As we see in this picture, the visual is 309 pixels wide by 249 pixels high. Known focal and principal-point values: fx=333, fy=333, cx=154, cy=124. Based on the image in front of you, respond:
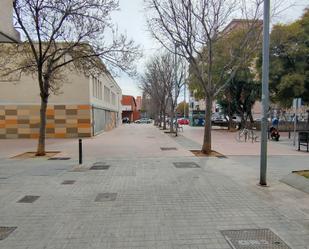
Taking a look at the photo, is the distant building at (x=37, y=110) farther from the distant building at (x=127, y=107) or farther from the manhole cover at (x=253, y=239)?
the distant building at (x=127, y=107)

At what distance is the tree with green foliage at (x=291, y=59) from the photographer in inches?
1051

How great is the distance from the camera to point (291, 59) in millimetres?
28266

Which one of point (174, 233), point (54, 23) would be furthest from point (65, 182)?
point (54, 23)

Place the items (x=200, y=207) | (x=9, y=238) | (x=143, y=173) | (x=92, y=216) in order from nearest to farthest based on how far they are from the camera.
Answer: (x=9, y=238) → (x=92, y=216) → (x=200, y=207) → (x=143, y=173)

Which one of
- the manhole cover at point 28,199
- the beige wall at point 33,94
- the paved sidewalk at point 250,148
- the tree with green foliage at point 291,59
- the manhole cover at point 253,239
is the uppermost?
the tree with green foliage at point 291,59

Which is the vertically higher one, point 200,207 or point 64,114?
point 64,114

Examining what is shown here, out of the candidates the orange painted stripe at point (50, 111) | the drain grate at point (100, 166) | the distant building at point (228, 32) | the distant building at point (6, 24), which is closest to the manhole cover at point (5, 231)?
the distant building at point (6, 24)

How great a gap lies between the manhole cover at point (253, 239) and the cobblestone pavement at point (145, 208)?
121 mm

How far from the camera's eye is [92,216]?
5.96 m

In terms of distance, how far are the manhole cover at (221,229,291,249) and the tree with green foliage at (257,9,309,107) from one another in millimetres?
23650

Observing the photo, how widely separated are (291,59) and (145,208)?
25.8 metres

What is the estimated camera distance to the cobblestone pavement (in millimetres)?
4867

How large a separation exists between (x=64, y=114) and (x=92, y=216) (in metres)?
19.5

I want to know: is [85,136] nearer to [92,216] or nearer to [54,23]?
[54,23]
